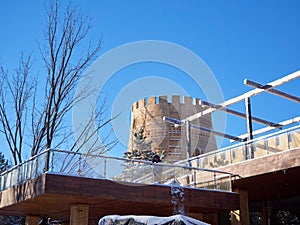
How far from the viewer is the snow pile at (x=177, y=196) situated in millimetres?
13852

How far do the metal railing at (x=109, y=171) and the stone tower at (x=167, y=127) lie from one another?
924 centimetres

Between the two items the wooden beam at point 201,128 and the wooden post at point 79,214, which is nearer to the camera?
the wooden post at point 79,214

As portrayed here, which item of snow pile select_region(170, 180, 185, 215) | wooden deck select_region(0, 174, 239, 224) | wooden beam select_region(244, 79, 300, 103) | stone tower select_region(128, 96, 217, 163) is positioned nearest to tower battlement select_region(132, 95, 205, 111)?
stone tower select_region(128, 96, 217, 163)

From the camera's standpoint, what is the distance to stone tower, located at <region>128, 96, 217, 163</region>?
1012 inches

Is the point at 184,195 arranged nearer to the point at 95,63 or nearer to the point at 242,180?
the point at 242,180

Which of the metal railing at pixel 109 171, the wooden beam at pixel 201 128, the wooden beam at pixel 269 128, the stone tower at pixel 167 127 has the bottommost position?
the metal railing at pixel 109 171

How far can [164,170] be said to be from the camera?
47.3 feet

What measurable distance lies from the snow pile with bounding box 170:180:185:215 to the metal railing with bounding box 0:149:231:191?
1.57 ft

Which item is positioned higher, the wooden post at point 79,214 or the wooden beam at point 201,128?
the wooden beam at point 201,128

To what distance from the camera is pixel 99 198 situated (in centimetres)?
1239

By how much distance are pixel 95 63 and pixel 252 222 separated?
547 inches

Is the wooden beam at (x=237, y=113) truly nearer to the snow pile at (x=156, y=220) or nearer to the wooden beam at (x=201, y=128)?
the wooden beam at (x=201, y=128)

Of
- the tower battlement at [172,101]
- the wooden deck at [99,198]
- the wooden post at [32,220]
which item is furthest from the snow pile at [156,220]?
the tower battlement at [172,101]

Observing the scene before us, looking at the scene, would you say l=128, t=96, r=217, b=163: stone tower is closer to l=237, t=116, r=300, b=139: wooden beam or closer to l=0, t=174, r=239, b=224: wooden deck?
l=237, t=116, r=300, b=139: wooden beam
